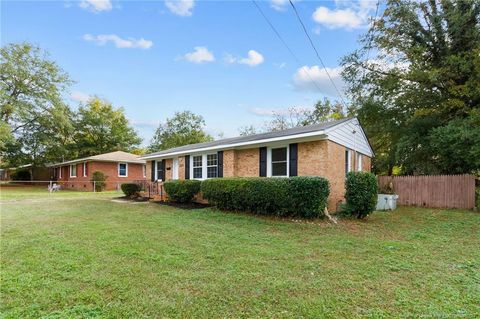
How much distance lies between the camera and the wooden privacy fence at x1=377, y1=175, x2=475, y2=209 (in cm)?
1163

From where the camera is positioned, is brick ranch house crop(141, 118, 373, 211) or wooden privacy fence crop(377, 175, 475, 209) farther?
wooden privacy fence crop(377, 175, 475, 209)

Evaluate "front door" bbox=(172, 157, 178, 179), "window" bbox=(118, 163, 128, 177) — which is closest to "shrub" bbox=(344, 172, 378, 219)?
"front door" bbox=(172, 157, 178, 179)

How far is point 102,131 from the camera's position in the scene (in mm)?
35688

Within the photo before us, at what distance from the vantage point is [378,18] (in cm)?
1614

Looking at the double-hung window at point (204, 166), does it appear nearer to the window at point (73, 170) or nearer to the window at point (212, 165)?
the window at point (212, 165)

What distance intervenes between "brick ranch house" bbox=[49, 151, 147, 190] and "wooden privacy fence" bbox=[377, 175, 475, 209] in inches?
763

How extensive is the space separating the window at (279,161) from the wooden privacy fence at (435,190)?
6297 mm

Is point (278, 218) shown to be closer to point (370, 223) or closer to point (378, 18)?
point (370, 223)

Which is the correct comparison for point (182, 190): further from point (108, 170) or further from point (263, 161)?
point (108, 170)

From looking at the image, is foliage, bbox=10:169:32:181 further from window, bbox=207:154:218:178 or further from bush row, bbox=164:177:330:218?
bush row, bbox=164:177:330:218

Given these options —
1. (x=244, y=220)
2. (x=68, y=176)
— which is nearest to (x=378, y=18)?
(x=244, y=220)

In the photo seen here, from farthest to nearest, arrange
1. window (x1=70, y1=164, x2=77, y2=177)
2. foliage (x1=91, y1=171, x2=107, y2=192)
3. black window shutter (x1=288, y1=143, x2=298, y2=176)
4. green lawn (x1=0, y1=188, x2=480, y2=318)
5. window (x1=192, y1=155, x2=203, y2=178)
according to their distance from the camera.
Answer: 1. window (x1=70, y1=164, x2=77, y2=177)
2. foliage (x1=91, y1=171, x2=107, y2=192)
3. window (x1=192, y1=155, x2=203, y2=178)
4. black window shutter (x1=288, y1=143, x2=298, y2=176)
5. green lawn (x1=0, y1=188, x2=480, y2=318)

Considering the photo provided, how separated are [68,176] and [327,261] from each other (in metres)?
31.9

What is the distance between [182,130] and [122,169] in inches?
446
